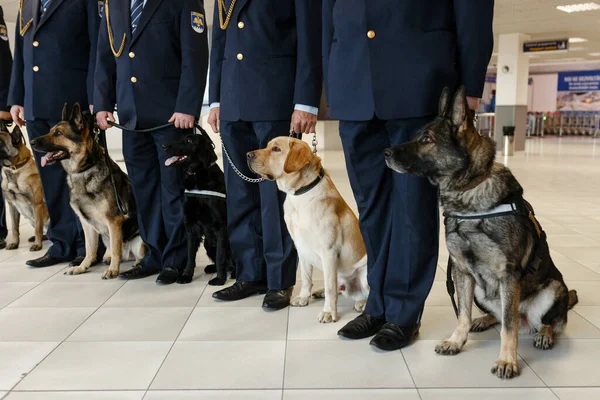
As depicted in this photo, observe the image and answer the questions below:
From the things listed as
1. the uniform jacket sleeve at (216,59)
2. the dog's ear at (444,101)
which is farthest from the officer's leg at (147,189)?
the dog's ear at (444,101)

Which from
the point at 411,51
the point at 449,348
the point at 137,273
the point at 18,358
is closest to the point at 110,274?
the point at 137,273

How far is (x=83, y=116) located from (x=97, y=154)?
0.25 meters

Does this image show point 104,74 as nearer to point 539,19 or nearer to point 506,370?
point 506,370

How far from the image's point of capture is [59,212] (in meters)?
3.65

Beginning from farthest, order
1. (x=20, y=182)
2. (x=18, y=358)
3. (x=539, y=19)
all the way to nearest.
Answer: (x=539, y=19), (x=20, y=182), (x=18, y=358)

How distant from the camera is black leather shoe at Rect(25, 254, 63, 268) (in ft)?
11.5

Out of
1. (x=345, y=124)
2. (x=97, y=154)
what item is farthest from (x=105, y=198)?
(x=345, y=124)

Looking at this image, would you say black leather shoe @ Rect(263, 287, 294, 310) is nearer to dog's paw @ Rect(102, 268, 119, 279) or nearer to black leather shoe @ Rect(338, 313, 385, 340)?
black leather shoe @ Rect(338, 313, 385, 340)

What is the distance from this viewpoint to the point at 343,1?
2.06m

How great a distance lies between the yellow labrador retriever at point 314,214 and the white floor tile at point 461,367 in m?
0.51

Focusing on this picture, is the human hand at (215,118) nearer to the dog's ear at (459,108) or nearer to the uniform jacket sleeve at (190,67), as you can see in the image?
the uniform jacket sleeve at (190,67)

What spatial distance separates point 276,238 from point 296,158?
1.67ft

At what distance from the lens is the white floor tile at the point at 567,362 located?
188cm

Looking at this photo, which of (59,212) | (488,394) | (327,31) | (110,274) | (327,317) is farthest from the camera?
(59,212)
